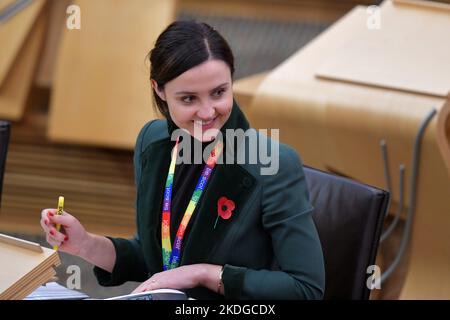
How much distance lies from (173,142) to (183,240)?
0.58 feet

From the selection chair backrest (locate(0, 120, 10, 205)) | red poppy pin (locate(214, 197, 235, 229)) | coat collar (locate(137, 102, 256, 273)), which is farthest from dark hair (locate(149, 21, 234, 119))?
chair backrest (locate(0, 120, 10, 205))

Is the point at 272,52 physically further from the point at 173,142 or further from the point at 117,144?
the point at 173,142

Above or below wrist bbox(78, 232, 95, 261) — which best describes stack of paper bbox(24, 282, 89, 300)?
below

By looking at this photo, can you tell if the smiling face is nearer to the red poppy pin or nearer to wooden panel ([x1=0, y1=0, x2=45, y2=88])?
the red poppy pin

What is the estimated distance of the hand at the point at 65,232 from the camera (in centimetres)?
156

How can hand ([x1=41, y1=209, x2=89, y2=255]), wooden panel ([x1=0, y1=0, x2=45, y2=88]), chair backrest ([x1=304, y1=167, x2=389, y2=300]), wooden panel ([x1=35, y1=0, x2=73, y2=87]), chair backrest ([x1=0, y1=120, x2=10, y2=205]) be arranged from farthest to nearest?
wooden panel ([x1=35, y1=0, x2=73, y2=87])
wooden panel ([x1=0, y1=0, x2=45, y2=88])
chair backrest ([x1=0, y1=120, x2=10, y2=205])
chair backrest ([x1=304, y1=167, x2=389, y2=300])
hand ([x1=41, y1=209, x2=89, y2=255])

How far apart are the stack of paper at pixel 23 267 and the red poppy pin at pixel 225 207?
0.91 ft

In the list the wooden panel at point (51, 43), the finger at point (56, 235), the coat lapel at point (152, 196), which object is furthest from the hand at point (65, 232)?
the wooden panel at point (51, 43)

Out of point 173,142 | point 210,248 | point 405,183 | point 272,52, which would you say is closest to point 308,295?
point 210,248

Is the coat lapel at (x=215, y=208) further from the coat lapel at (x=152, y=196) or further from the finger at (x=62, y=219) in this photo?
the finger at (x=62, y=219)

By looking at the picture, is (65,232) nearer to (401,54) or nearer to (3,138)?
(3,138)

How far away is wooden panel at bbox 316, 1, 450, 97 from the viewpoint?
257cm

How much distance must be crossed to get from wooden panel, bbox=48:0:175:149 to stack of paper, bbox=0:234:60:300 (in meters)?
2.25

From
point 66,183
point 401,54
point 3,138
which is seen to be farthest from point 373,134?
point 66,183
